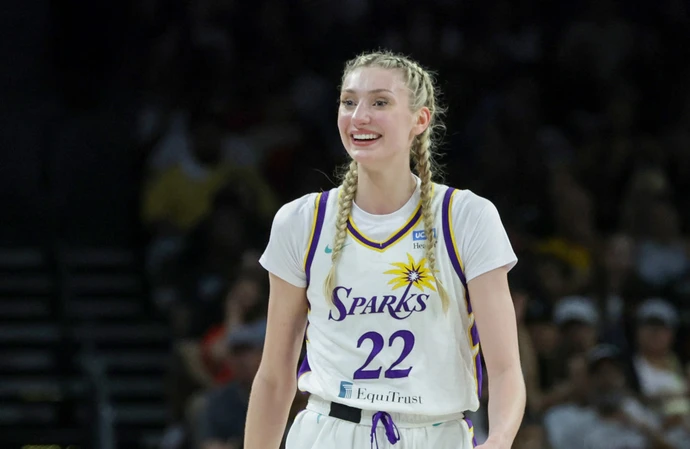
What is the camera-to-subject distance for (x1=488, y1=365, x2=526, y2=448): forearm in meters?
3.25

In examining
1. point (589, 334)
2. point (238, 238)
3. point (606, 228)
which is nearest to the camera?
point (589, 334)

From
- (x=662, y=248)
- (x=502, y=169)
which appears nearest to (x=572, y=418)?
(x=662, y=248)

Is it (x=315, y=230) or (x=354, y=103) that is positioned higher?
(x=354, y=103)

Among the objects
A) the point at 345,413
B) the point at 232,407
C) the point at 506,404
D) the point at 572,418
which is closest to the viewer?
the point at 506,404

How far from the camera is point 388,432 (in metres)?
3.34

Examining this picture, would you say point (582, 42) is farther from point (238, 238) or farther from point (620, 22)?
point (238, 238)

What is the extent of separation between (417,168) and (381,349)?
1.72 ft

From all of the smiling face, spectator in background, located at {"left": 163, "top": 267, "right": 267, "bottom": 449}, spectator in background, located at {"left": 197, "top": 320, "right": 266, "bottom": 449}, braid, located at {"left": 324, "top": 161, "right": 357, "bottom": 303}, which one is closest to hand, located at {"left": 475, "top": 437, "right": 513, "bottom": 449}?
braid, located at {"left": 324, "top": 161, "right": 357, "bottom": 303}

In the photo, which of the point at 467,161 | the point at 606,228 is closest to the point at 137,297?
the point at 467,161

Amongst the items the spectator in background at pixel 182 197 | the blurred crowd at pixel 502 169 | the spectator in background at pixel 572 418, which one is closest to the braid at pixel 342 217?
the blurred crowd at pixel 502 169

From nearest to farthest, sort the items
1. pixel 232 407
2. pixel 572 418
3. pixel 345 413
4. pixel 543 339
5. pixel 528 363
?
pixel 345 413 < pixel 232 407 < pixel 572 418 < pixel 528 363 < pixel 543 339

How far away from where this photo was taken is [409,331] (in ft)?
11.0

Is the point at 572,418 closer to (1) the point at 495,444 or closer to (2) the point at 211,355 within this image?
(2) the point at 211,355

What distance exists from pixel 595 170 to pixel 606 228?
1.44 ft
